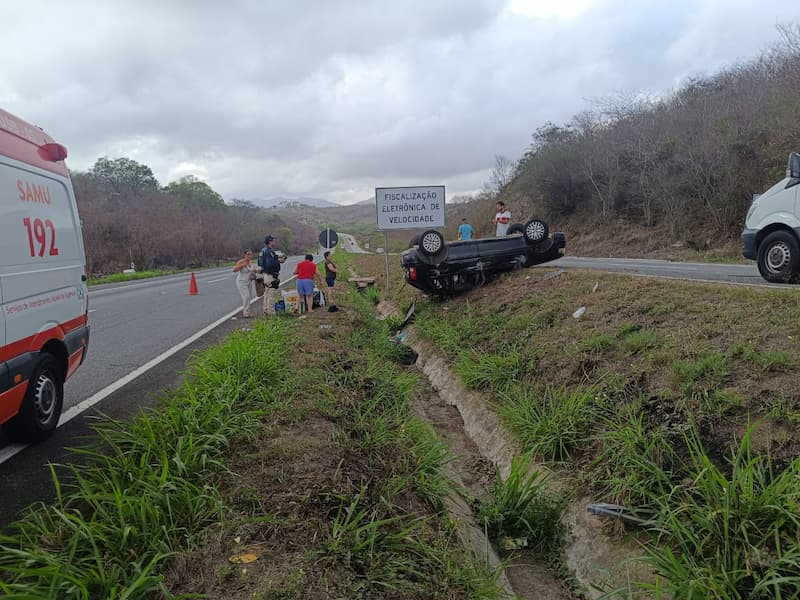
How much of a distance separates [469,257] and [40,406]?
763 cm

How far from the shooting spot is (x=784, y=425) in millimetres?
3389

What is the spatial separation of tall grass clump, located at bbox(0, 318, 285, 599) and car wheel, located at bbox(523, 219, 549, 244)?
7524 mm

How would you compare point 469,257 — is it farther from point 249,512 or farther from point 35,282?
point 249,512

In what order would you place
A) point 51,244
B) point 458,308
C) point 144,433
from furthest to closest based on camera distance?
point 458,308, point 51,244, point 144,433

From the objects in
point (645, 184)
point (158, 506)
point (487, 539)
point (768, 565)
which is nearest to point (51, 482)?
point (158, 506)

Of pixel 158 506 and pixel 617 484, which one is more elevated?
pixel 158 506

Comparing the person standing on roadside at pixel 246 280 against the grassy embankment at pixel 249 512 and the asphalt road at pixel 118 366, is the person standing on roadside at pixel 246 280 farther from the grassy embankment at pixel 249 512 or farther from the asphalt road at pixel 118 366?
the grassy embankment at pixel 249 512

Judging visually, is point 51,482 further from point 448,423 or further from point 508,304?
point 508,304

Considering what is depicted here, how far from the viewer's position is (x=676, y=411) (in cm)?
397

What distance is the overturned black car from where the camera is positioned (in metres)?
9.72

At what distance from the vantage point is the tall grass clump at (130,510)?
225cm

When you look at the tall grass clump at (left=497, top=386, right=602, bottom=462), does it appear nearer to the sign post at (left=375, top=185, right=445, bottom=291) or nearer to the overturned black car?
the overturned black car

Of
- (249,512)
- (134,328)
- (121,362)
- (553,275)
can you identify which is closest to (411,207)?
(553,275)

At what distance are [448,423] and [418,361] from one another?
2628 mm
